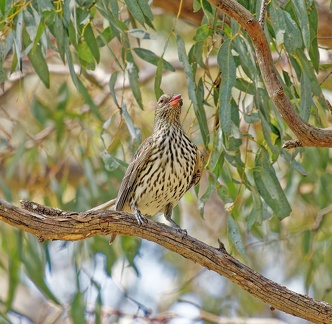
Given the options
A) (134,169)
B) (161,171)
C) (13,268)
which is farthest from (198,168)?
(13,268)

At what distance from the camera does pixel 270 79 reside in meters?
3.55

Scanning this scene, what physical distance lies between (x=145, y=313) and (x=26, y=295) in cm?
301

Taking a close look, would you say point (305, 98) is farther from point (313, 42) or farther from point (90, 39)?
point (90, 39)

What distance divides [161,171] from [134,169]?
0.15m

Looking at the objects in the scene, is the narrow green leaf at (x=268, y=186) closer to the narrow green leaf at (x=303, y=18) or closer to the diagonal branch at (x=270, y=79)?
the diagonal branch at (x=270, y=79)

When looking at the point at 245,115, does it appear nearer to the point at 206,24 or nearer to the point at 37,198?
the point at 206,24

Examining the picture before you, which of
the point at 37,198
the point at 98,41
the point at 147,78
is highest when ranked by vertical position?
the point at 147,78

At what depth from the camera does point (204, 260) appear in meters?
3.80

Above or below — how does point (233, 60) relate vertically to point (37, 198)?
below

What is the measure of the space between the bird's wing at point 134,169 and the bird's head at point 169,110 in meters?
0.20

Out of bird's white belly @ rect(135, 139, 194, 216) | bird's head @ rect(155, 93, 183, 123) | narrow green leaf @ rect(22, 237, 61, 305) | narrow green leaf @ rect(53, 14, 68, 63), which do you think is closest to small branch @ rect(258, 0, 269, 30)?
narrow green leaf @ rect(53, 14, 68, 63)

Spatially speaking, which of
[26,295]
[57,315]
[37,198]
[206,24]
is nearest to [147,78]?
[37,198]

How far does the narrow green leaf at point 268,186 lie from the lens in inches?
164

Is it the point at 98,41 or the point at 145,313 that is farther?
the point at 145,313
